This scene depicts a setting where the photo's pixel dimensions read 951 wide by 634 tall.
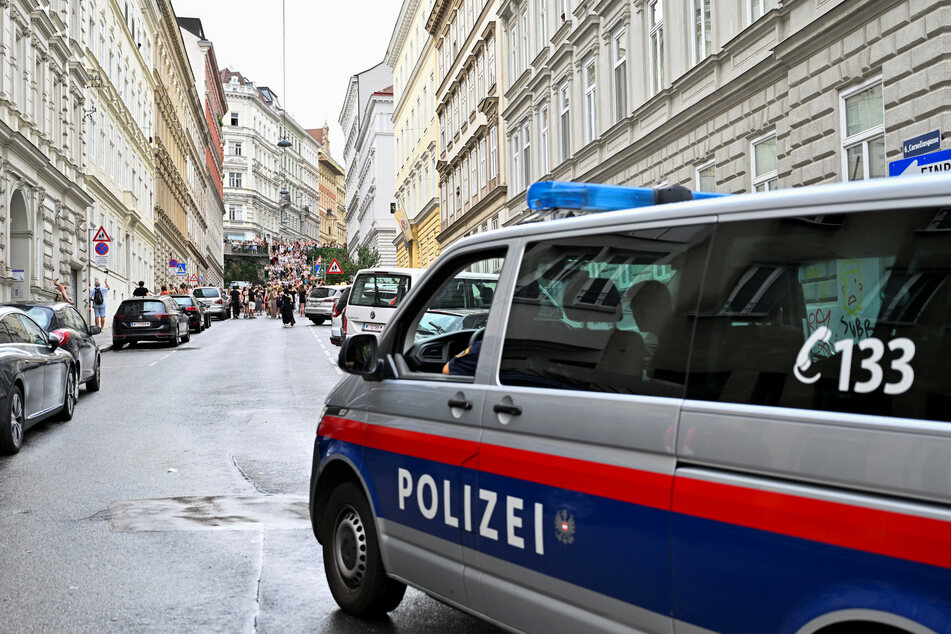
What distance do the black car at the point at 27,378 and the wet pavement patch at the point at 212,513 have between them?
3.00m

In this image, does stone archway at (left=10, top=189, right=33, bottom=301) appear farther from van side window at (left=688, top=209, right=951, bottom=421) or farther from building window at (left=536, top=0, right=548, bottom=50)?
van side window at (left=688, top=209, right=951, bottom=421)

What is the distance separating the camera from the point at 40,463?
938 cm

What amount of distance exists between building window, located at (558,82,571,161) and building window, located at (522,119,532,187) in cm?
362

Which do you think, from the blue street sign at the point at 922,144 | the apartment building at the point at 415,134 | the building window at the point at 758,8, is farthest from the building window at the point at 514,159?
the blue street sign at the point at 922,144

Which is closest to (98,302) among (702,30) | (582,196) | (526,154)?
(526,154)

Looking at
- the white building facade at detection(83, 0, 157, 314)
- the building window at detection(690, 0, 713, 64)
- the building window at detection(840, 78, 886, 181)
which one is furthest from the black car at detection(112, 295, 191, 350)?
the building window at detection(840, 78, 886, 181)

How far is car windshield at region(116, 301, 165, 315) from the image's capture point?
91.9 feet

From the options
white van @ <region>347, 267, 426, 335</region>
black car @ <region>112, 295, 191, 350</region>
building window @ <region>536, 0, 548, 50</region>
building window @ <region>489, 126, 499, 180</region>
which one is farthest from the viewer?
building window @ <region>489, 126, 499, 180</region>

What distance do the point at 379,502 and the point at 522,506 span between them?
1.17 metres

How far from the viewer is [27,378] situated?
34.4 feet

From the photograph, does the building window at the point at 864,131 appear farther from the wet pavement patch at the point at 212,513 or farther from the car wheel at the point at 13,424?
the car wheel at the point at 13,424

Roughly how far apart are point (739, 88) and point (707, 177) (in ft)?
7.41

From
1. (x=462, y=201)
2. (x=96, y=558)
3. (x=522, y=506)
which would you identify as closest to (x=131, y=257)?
(x=462, y=201)

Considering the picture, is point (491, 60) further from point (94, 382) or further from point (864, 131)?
point (864, 131)
